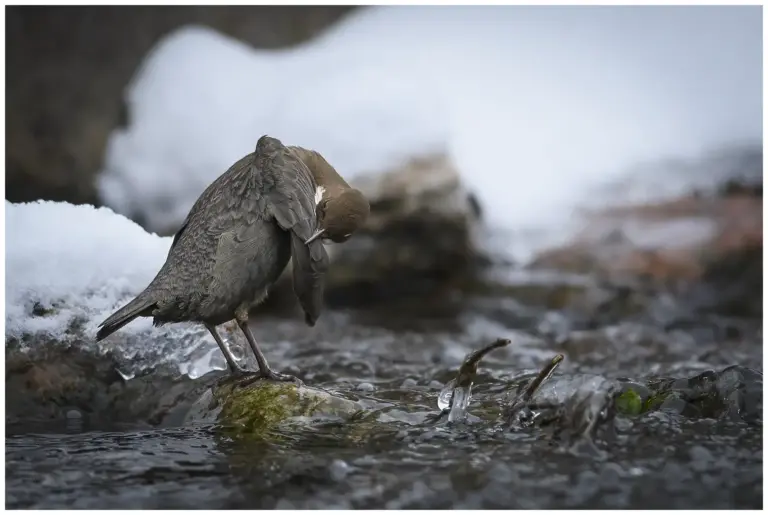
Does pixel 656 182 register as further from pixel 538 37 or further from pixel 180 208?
pixel 180 208

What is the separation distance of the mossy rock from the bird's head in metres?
0.70

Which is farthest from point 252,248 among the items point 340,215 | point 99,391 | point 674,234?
point 674,234

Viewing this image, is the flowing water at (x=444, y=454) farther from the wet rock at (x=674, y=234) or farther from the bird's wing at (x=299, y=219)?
the wet rock at (x=674, y=234)

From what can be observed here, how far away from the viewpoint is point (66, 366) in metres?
4.33

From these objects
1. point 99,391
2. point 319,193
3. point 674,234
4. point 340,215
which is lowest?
point 99,391

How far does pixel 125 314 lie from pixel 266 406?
0.71 m

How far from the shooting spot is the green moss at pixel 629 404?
348 cm

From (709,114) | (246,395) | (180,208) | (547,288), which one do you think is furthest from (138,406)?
(709,114)

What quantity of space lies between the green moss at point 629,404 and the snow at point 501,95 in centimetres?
488

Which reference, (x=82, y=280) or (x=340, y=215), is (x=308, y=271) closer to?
(x=340, y=215)

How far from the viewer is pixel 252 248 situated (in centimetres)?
382

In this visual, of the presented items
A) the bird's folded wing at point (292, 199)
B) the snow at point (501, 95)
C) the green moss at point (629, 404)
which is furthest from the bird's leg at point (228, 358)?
the snow at point (501, 95)

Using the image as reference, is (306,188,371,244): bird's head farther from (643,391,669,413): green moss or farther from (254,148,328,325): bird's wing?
(643,391,669,413): green moss

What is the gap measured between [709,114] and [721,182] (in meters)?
1.08
